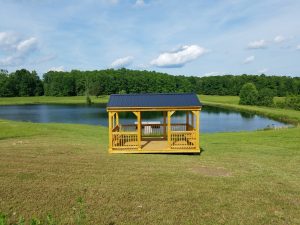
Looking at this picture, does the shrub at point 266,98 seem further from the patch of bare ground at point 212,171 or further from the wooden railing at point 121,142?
the patch of bare ground at point 212,171

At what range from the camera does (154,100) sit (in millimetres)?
15992

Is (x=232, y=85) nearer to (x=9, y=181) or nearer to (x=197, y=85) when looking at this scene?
(x=197, y=85)

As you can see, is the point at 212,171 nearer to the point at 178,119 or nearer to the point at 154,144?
the point at 154,144

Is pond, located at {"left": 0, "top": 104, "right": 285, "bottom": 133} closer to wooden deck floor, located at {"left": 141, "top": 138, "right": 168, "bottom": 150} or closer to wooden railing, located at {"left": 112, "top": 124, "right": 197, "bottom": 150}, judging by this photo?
wooden deck floor, located at {"left": 141, "top": 138, "right": 168, "bottom": 150}

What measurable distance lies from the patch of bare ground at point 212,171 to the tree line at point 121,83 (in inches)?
4281

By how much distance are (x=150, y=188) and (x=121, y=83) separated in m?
129

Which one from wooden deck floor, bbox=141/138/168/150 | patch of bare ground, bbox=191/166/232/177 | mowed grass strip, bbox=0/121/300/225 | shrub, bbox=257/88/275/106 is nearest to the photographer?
mowed grass strip, bbox=0/121/300/225

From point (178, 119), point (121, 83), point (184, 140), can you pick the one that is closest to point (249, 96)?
point (178, 119)

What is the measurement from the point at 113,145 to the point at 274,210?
8972 mm

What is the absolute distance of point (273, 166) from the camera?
43.1 feet

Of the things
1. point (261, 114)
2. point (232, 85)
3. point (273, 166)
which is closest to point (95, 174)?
point (273, 166)

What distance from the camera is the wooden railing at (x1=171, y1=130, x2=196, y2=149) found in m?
15.7

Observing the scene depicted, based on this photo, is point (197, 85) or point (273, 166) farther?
point (197, 85)

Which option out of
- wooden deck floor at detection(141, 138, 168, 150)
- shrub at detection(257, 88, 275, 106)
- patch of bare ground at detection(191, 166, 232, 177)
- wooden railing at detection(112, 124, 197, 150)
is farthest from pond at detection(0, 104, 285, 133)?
patch of bare ground at detection(191, 166, 232, 177)
